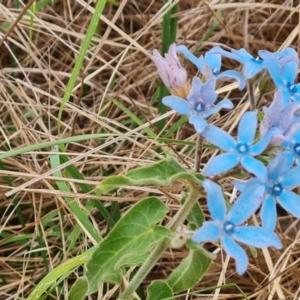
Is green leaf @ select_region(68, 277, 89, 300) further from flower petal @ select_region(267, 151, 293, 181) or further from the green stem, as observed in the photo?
flower petal @ select_region(267, 151, 293, 181)

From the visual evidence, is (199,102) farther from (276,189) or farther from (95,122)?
(95,122)

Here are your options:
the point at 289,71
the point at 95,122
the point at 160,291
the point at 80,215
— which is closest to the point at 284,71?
the point at 289,71

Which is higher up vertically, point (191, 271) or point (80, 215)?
point (191, 271)

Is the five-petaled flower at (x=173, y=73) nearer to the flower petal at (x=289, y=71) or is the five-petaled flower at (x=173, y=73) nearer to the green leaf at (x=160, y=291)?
the flower petal at (x=289, y=71)

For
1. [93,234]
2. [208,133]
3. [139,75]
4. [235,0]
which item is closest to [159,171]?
[208,133]

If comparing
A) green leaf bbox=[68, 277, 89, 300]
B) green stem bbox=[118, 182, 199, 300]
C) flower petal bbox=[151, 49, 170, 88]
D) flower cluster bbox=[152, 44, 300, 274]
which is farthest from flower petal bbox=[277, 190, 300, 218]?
green leaf bbox=[68, 277, 89, 300]

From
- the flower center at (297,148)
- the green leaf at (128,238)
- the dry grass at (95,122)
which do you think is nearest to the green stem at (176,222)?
the green leaf at (128,238)

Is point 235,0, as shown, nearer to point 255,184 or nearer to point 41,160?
point 41,160
